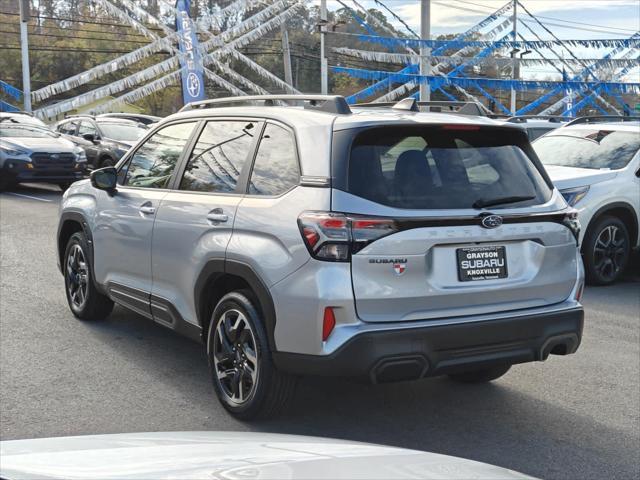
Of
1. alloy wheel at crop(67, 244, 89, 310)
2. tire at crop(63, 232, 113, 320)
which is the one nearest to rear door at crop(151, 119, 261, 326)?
tire at crop(63, 232, 113, 320)

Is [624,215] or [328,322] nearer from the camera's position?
[328,322]

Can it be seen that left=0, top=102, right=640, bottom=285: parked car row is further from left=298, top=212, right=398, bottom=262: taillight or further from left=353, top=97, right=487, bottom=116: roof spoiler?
left=298, top=212, right=398, bottom=262: taillight

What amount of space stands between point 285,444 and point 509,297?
8.32ft

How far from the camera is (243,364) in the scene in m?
4.62

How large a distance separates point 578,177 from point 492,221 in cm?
526

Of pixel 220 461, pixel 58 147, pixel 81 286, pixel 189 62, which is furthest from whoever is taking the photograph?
pixel 189 62

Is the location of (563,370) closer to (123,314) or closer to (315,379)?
(315,379)

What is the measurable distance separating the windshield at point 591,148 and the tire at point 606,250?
0.74 m

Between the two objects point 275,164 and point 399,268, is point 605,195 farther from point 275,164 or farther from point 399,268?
point 399,268

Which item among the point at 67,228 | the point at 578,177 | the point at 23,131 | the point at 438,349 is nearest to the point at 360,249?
the point at 438,349

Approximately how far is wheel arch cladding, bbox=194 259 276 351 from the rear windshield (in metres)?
0.73

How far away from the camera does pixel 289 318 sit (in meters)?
4.19

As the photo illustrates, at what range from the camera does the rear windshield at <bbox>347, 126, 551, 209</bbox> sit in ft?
14.0

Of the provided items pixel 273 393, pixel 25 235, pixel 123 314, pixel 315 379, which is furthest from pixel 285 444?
pixel 25 235
